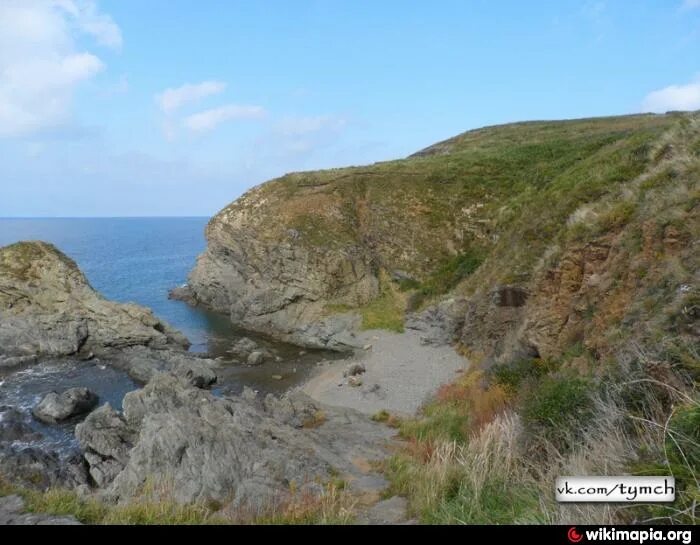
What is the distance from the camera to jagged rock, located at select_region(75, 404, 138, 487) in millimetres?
21323

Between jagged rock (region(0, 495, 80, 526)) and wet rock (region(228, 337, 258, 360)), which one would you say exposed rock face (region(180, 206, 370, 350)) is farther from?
jagged rock (region(0, 495, 80, 526))

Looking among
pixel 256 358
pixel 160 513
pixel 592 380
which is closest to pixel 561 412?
pixel 592 380

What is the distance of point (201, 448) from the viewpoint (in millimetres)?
16172

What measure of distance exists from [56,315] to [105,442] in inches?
1019

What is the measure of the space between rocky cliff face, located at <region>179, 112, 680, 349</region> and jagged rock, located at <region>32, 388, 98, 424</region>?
20485mm

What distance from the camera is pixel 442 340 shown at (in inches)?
1547

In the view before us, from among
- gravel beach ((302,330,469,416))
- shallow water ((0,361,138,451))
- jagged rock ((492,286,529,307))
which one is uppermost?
jagged rock ((492,286,529,307))

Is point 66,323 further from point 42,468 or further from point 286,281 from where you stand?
point 42,468

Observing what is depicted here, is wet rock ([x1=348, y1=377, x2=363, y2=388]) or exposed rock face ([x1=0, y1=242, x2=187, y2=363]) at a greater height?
exposed rock face ([x1=0, y1=242, x2=187, y2=363])

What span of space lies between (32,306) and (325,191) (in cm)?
3301

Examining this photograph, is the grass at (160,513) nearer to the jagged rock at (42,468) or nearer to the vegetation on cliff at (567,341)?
the vegetation on cliff at (567,341)

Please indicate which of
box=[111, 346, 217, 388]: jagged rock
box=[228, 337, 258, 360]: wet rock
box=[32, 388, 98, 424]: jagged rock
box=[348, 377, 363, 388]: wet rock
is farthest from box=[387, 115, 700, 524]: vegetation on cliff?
box=[228, 337, 258, 360]: wet rock
